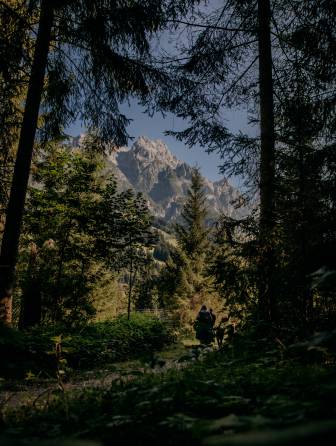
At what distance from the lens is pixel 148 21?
648cm

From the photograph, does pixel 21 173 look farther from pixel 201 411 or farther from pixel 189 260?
pixel 189 260

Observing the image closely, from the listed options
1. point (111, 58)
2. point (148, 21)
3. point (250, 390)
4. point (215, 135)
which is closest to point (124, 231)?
point (215, 135)

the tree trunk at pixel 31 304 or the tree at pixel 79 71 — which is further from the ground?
the tree at pixel 79 71

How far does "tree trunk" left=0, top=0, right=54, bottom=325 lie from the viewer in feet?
19.7

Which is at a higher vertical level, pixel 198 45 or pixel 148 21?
pixel 198 45

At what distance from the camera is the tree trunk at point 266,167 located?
17.4ft

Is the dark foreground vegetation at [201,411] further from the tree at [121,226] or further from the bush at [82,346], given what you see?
the tree at [121,226]

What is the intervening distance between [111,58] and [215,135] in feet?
8.65

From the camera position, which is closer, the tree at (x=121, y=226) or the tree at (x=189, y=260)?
the tree at (x=121, y=226)

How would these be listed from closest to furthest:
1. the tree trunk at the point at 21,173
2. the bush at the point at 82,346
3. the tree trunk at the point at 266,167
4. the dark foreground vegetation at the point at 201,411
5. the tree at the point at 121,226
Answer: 1. the dark foreground vegetation at the point at 201,411
2. the tree trunk at the point at 266,167
3. the tree trunk at the point at 21,173
4. the bush at the point at 82,346
5. the tree at the point at 121,226

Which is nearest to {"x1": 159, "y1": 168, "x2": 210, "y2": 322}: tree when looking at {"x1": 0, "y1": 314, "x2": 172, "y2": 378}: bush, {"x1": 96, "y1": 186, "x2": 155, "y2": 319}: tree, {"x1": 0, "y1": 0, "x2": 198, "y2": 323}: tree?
{"x1": 0, "y1": 314, "x2": 172, "y2": 378}: bush

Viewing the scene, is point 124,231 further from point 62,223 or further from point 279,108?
point 279,108

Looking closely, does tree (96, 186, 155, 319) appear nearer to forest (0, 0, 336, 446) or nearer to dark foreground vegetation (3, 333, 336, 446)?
forest (0, 0, 336, 446)

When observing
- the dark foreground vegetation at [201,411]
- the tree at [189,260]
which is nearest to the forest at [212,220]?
the dark foreground vegetation at [201,411]
